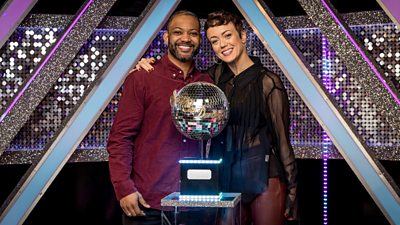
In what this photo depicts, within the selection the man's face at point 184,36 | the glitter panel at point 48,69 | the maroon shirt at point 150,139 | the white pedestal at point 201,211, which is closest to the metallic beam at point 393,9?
the man's face at point 184,36

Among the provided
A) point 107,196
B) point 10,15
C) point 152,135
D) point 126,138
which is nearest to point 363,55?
point 152,135

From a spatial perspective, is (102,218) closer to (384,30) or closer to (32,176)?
(32,176)

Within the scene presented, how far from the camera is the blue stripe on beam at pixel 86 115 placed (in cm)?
369

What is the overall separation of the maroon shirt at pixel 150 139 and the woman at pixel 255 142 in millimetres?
114

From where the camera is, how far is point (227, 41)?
3.11m

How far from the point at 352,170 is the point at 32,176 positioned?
1.80 metres

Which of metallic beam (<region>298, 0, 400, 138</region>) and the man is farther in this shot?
metallic beam (<region>298, 0, 400, 138</region>)

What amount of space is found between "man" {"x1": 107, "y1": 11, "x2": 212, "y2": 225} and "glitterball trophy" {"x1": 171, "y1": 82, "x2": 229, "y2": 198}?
0.34 meters

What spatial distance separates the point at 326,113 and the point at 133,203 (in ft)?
4.07

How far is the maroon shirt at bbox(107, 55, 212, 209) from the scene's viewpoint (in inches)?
120

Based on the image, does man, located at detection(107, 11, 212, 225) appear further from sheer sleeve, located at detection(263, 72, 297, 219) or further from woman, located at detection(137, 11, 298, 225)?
sheer sleeve, located at detection(263, 72, 297, 219)

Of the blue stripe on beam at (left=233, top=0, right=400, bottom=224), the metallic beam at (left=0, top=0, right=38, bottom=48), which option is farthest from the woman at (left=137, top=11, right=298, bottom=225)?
the metallic beam at (left=0, top=0, right=38, bottom=48)

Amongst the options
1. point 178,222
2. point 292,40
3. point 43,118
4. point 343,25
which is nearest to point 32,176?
point 43,118

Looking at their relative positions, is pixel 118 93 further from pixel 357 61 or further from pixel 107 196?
pixel 357 61
